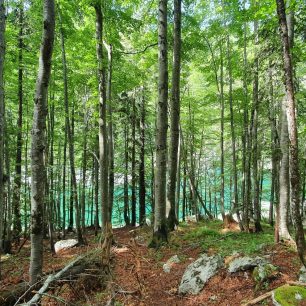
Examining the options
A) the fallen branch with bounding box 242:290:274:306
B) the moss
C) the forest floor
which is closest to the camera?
the moss

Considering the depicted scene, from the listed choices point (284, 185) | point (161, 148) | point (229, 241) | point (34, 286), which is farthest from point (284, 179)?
point (34, 286)

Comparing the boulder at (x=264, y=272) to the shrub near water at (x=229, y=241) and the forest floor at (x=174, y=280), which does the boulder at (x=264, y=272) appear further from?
the shrub near water at (x=229, y=241)

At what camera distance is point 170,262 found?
7.08m

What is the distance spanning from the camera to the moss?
4055 millimetres

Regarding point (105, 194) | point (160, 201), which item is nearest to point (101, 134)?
point (105, 194)

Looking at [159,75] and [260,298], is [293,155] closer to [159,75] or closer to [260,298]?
[260,298]

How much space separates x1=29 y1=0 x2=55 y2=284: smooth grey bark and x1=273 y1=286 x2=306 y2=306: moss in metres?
3.76

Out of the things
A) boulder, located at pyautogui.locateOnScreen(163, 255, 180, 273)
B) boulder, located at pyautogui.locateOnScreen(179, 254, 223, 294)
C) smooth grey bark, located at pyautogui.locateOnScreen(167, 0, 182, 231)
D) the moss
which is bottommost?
boulder, located at pyautogui.locateOnScreen(163, 255, 180, 273)

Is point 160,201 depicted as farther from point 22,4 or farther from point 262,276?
point 22,4

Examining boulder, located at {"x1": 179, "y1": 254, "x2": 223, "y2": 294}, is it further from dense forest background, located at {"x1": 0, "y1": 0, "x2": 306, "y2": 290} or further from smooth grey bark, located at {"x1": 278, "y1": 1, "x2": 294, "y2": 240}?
smooth grey bark, located at {"x1": 278, "y1": 1, "x2": 294, "y2": 240}

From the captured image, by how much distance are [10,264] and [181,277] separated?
23.3 ft

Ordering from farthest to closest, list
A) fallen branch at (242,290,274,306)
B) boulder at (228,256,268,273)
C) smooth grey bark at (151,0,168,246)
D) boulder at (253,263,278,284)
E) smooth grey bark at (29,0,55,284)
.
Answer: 1. smooth grey bark at (151,0,168,246)
2. boulder at (228,256,268,273)
3. boulder at (253,263,278,284)
4. smooth grey bark at (29,0,55,284)
5. fallen branch at (242,290,274,306)

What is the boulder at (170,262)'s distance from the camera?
22.3 feet

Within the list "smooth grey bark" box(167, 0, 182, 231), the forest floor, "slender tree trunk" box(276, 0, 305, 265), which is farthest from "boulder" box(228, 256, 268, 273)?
"smooth grey bark" box(167, 0, 182, 231)
